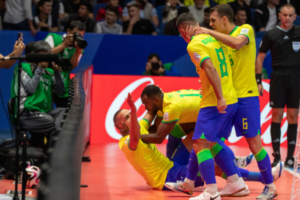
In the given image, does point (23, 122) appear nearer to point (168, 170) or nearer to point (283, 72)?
point (168, 170)

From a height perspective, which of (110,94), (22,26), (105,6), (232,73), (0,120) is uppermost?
(105,6)

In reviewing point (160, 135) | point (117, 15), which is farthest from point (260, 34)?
point (160, 135)

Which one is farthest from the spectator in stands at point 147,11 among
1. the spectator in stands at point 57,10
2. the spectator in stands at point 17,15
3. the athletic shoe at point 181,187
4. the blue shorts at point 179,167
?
the athletic shoe at point 181,187

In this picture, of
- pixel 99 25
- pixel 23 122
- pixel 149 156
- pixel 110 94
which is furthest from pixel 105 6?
pixel 149 156

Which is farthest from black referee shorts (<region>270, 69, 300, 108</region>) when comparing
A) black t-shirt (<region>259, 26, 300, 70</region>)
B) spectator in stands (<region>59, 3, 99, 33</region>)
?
spectator in stands (<region>59, 3, 99, 33</region>)

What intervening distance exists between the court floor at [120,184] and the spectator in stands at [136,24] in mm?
3950

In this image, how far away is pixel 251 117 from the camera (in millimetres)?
4145

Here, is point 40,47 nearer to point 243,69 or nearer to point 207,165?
point 243,69

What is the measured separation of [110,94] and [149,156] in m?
3.53

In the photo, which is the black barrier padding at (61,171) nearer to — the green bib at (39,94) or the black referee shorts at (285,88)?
the green bib at (39,94)

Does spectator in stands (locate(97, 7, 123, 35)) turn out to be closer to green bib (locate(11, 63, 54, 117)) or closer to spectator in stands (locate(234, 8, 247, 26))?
spectator in stands (locate(234, 8, 247, 26))

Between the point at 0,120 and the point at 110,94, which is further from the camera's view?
the point at 0,120

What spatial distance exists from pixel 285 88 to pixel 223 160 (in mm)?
2297

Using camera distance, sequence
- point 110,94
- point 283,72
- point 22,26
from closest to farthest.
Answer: point 283,72
point 110,94
point 22,26
